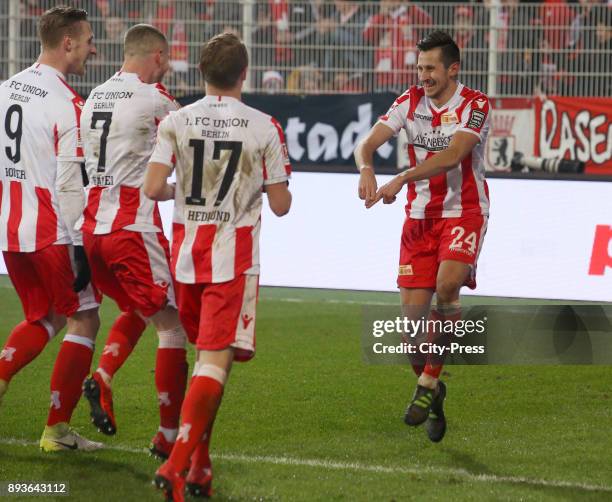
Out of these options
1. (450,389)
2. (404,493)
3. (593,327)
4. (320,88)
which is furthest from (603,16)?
(404,493)

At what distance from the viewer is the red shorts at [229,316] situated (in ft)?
15.5

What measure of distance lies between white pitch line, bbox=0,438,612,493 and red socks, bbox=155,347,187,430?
0.42m

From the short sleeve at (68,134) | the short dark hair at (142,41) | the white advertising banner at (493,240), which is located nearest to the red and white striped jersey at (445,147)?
the short dark hair at (142,41)

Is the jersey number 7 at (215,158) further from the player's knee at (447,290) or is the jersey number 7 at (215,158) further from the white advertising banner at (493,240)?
the white advertising banner at (493,240)

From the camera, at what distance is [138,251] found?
5.54 m

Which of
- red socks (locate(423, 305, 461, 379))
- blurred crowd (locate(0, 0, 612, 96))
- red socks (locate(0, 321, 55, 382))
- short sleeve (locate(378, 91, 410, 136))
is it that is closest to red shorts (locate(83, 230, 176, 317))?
red socks (locate(0, 321, 55, 382))

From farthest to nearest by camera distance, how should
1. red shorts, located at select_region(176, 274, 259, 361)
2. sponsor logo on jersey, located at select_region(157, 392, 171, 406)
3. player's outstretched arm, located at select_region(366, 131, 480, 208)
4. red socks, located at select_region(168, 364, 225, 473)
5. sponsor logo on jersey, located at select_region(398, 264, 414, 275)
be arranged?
sponsor logo on jersey, located at select_region(398, 264, 414, 275) → player's outstretched arm, located at select_region(366, 131, 480, 208) → sponsor logo on jersey, located at select_region(157, 392, 171, 406) → red shorts, located at select_region(176, 274, 259, 361) → red socks, located at select_region(168, 364, 225, 473)

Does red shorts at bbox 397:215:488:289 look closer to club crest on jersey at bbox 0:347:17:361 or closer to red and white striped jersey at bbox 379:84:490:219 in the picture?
red and white striped jersey at bbox 379:84:490:219

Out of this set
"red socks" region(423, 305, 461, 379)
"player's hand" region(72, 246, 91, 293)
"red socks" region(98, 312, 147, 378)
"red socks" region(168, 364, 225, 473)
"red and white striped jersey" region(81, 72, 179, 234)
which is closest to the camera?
"red socks" region(168, 364, 225, 473)

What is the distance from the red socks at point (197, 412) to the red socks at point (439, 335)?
6.10 ft

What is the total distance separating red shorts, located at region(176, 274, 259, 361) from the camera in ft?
15.5

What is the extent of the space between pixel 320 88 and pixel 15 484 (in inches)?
409

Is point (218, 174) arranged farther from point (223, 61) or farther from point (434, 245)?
point (434, 245)

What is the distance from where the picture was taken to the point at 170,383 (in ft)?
17.8
